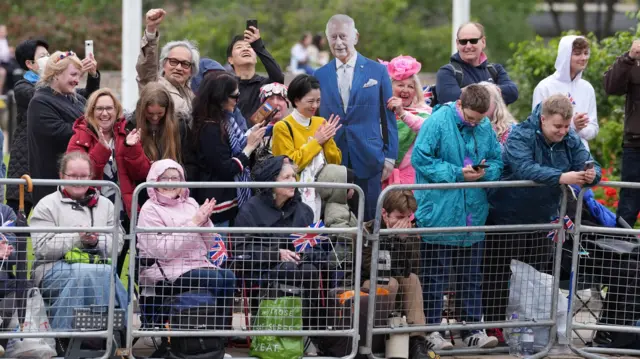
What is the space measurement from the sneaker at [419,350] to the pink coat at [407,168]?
1.72 meters

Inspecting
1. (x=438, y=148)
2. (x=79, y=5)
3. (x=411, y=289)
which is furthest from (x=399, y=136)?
(x=79, y=5)

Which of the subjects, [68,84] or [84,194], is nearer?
[84,194]

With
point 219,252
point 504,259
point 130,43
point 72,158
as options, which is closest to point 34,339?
point 72,158

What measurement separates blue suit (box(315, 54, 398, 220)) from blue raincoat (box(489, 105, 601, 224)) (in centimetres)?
118

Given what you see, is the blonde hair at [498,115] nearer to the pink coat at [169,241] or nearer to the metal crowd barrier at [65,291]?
the pink coat at [169,241]

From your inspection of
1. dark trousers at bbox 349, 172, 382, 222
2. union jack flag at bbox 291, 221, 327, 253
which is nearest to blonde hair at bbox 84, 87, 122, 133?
union jack flag at bbox 291, 221, 327, 253

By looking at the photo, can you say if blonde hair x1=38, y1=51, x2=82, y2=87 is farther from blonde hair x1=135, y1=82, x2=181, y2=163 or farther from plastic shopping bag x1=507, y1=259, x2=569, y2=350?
plastic shopping bag x1=507, y1=259, x2=569, y2=350

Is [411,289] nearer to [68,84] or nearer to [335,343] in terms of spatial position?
[335,343]

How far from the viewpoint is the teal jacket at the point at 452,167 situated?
29.5 ft

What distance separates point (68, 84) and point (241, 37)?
1628 mm

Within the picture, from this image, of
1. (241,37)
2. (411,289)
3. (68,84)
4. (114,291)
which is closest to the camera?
(114,291)

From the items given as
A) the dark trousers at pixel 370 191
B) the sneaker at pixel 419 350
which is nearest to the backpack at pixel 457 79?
the dark trousers at pixel 370 191

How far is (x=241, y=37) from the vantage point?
34.2 feet

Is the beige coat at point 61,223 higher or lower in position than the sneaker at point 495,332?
higher
